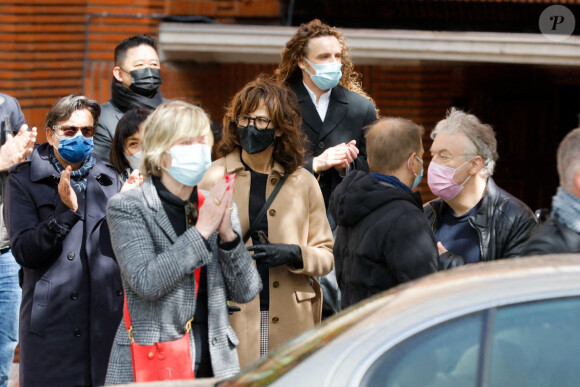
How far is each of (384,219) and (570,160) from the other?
0.88 metres

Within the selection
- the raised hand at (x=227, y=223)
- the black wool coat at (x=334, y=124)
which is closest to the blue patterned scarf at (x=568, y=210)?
the raised hand at (x=227, y=223)

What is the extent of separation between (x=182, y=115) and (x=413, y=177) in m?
1.26

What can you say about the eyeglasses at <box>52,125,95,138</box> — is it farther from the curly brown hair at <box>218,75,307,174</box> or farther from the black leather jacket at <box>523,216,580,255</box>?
the black leather jacket at <box>523,216,580,255</box>

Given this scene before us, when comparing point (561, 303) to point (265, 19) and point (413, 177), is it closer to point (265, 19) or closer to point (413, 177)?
point (413, 177)

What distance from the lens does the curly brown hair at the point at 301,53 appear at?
572 centimetres

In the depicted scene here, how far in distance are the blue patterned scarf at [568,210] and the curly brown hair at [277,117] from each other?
1.48m

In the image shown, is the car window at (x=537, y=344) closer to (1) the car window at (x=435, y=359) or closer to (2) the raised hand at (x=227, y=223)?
(1) the car window at (x=435, y=359)

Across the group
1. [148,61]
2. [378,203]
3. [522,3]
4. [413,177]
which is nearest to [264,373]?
[378,203]

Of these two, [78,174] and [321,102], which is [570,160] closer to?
[321,102]

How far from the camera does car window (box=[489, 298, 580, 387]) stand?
8.24 ft

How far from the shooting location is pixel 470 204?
4645 millimetres

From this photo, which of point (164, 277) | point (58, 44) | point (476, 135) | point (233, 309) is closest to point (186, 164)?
point (164, 277)

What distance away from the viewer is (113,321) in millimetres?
4637

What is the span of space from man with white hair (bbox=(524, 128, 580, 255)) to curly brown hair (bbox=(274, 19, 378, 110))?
2.40 metres
